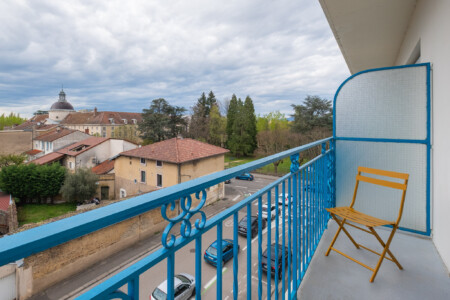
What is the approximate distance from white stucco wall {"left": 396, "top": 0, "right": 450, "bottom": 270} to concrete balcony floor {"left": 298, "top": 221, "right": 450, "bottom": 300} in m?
0.14

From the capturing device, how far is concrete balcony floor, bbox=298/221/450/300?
1.49 meters

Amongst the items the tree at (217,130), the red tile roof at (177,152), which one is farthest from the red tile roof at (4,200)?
the tree at (217,130)

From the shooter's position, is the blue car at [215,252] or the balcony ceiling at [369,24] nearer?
the blue car at [215,252]

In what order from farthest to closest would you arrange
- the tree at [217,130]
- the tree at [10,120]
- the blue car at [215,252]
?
the tree at [10,120]
the tree at [217,130]
the blue car at [215,252]

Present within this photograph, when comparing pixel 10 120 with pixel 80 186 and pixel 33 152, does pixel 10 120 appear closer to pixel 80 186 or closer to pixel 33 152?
pixel 33 152

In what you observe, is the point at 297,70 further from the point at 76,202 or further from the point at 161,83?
the point at 161,83

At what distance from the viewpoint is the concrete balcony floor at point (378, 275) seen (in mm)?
1485

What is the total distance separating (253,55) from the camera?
102 ft

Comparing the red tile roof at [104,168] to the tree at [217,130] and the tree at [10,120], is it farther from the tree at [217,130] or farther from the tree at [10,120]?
the tree at [10,120]

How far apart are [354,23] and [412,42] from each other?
0.78m

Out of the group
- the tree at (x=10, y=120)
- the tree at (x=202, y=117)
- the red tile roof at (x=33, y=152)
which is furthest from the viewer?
the tree at (x=10, y=120)

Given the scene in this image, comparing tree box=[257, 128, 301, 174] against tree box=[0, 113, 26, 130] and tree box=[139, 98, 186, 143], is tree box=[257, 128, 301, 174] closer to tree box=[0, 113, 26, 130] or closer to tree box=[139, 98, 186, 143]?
tree box=[139, 98, 186, 143]

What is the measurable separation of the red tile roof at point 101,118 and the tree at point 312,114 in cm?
2937

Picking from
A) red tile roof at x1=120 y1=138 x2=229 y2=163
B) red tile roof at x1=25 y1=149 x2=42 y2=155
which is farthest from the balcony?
red tile roof at x1=25 y1=149 x2=42 y2=155
